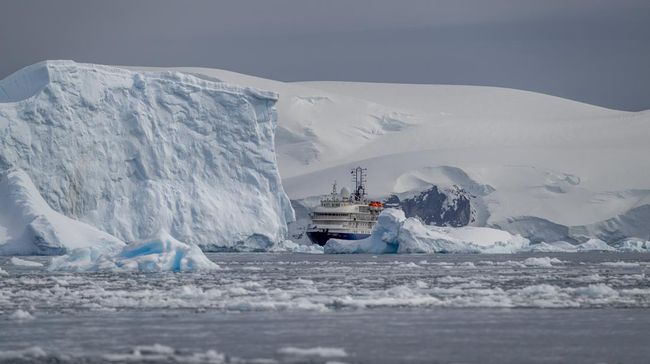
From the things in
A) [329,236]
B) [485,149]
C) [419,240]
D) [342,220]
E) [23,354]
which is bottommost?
[23,354]

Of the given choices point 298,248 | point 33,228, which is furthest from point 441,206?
point 33,228

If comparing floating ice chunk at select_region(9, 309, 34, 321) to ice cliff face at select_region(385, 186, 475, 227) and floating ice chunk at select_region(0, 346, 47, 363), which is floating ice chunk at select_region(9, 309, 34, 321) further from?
ice cliff face at select_region(385, 186, 475, 227)

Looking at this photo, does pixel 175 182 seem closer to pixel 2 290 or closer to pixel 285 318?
pixel 2 290

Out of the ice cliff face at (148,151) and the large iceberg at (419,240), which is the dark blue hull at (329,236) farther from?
the ice cliff face at (148,151)

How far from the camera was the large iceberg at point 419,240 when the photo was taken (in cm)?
3972

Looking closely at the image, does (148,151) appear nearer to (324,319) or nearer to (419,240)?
(419,240)

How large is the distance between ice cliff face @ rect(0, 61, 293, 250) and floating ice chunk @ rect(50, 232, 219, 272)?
9.77m

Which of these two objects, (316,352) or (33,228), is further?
(33,228)

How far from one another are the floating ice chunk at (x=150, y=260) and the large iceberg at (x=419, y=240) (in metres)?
13.6

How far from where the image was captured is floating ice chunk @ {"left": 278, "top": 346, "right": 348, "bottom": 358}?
1133 cm

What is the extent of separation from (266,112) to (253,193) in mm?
3653

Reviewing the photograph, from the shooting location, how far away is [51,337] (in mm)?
13055

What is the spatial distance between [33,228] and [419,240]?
47.3ft

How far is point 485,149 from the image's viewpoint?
71.6 meters
